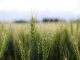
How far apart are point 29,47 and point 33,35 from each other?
7.1 inches

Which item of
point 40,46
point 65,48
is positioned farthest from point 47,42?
point 65,48

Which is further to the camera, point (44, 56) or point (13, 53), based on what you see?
point (13, 53)

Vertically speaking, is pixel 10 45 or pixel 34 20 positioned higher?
pixel 34 20

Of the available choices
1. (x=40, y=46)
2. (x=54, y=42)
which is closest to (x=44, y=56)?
(x=40, y=46)

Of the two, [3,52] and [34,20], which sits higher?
[34,20]

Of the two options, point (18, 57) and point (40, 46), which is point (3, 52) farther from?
point (40, 46)

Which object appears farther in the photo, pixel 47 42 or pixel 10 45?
pixel 10 45

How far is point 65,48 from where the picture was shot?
14.4 ft

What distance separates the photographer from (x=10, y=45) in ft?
14.7

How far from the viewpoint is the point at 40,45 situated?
413 cm

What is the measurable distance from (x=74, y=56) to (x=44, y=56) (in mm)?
453

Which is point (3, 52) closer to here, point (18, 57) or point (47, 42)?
point (18, 57)

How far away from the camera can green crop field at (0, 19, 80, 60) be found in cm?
Answer: 409

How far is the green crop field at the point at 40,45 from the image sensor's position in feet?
13.4
